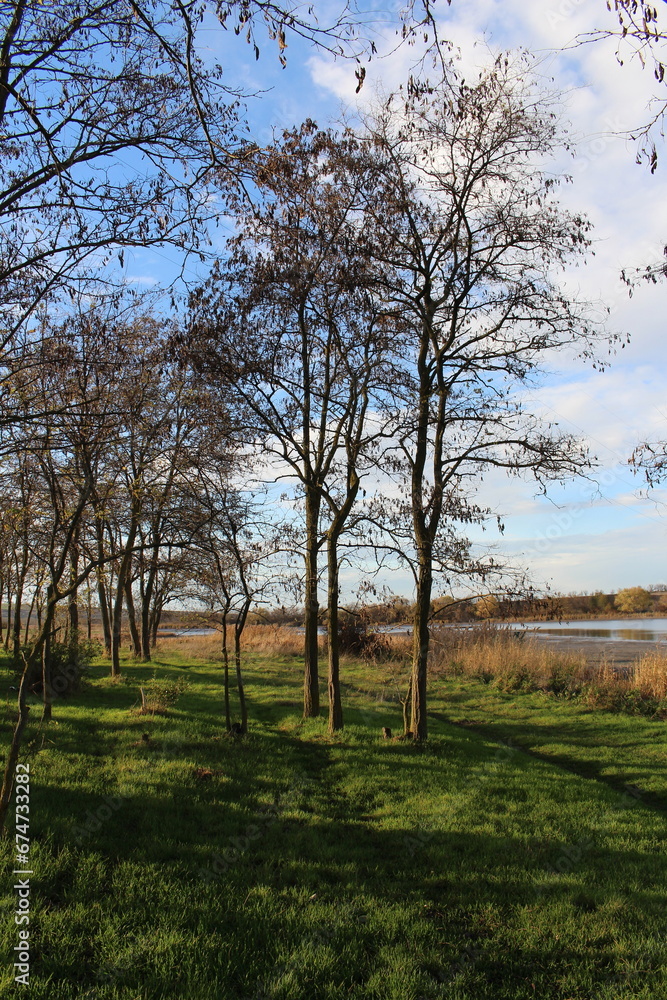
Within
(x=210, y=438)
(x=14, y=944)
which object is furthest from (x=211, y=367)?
(x=14, y=944)

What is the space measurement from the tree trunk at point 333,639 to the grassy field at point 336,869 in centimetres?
64

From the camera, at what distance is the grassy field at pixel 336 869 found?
4105 millimetres

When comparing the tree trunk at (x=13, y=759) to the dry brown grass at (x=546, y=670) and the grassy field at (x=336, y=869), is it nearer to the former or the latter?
the grassy field at (x=336, y=869)

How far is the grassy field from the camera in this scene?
411 centimetres

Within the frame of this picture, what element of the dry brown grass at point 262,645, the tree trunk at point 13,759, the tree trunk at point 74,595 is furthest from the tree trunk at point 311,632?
the dry brown grass at point 262,645

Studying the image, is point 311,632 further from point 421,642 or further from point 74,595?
point 74,595

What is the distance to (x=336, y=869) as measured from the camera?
5.72m

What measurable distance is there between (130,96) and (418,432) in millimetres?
7260

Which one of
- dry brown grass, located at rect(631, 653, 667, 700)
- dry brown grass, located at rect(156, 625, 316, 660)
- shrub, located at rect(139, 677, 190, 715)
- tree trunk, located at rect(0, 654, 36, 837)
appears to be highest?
tree trunk, located at rect(0, 654, 36, 837)

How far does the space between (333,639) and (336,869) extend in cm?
649

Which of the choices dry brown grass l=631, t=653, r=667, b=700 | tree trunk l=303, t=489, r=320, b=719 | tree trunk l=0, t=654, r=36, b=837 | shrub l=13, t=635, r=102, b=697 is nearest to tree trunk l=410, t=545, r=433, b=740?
tree trunk l=303, t=489, r=320, b=719

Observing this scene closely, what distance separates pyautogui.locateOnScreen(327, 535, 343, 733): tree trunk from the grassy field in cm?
64

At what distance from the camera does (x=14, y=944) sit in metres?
4.14

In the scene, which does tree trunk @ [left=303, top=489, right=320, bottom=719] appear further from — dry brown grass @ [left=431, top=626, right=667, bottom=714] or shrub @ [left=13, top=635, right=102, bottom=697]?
shrub @ [left=13, top=635, right=102, bottom=697]
